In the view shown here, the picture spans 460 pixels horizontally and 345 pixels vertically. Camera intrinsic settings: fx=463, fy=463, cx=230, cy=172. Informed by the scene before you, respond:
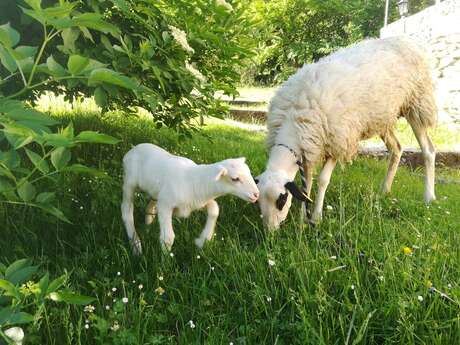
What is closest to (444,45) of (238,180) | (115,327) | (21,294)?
(238,180)

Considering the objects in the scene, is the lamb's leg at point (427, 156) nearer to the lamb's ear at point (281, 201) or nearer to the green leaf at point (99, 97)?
the lamb's ear at point (281, 201)

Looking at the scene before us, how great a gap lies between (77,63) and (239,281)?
4.70 feet

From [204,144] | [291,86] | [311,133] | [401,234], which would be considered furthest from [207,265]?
[204,144]

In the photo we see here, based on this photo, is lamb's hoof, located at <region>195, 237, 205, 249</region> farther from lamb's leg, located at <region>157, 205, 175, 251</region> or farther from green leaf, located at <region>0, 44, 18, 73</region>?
green leaf, located at <region>0, 44, 18, 73</region>

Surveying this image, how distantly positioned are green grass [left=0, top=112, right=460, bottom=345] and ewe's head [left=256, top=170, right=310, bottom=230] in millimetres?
117

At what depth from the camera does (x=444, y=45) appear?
34.8ft

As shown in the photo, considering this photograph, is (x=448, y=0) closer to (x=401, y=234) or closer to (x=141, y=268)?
(x=401, y=234)

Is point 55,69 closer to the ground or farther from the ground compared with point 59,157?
farther from the ground

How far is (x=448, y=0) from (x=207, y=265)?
13248 millimetres

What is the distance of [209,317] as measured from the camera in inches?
82.2

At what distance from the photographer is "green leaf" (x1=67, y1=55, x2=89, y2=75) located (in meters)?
1.20

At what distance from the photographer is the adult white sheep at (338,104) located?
145 inches

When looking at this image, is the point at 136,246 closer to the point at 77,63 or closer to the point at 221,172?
the point at 221,172

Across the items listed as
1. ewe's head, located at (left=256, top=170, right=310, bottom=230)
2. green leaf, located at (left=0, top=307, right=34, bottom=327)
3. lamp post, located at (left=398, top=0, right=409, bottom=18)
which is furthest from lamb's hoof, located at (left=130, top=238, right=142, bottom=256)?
lamp post, located at (left=398, top=0, right=409, bottom=18)
